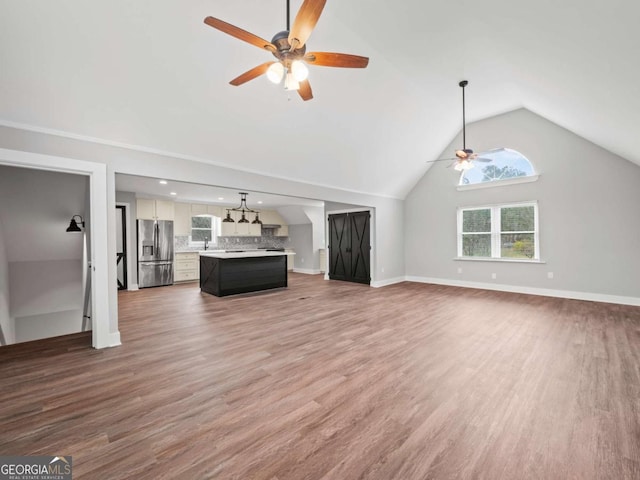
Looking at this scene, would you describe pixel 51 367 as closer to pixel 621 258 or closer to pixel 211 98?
pixel 211 98

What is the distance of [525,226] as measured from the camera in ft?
20.2

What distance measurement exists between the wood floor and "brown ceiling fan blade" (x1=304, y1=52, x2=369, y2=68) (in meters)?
2.67

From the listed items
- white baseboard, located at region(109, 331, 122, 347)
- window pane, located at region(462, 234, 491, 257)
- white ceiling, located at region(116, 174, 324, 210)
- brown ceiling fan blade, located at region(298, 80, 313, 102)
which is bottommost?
white baseboard, located at region(109, 331, 122, 347)

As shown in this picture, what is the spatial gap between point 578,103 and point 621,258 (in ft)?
10.6

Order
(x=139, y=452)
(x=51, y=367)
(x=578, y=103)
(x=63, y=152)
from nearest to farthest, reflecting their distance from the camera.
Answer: (x=139, y=452) < (x=51, y=367) < (x=63, y=152) < (x=578, y=103)

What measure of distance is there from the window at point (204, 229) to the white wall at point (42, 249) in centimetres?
369

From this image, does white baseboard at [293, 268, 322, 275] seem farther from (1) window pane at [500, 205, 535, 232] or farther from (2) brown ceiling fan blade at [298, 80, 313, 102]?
(2) brown ceiling fan blade at [298, 80, 313, 102]

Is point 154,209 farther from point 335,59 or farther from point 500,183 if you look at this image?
point 500,183

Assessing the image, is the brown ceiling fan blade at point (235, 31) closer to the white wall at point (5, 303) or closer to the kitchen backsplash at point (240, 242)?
the white wall at point (5, 303)

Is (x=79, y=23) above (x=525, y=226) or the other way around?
above

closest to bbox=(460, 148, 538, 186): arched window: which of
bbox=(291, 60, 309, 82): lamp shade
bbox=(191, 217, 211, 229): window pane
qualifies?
bbox=(291, 60, 309, 82): lamp shade

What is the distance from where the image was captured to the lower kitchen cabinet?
808cm

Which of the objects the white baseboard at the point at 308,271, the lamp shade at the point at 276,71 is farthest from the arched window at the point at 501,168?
the white baseboard at the point at 308,271

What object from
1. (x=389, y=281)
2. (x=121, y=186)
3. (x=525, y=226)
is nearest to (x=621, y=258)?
(x=525, y=226)
